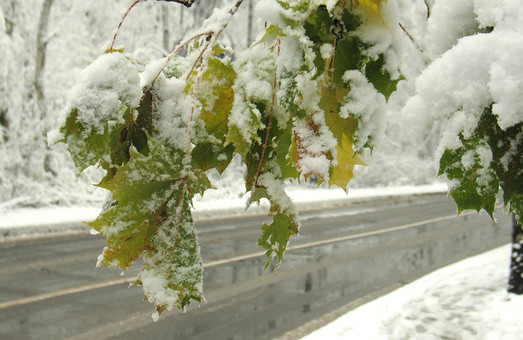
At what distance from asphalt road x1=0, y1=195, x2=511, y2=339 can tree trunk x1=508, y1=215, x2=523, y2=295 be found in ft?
5.63

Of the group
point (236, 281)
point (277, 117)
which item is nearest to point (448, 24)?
point (277, 117)

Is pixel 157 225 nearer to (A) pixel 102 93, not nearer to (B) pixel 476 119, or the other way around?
(A) pixel 102 93

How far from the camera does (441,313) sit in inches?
242

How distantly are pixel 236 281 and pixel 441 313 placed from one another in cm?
298

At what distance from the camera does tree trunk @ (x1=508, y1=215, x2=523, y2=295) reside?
6422 millimetres

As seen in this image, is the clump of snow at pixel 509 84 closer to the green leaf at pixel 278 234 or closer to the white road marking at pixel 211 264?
the green leaf at pixel 278 234

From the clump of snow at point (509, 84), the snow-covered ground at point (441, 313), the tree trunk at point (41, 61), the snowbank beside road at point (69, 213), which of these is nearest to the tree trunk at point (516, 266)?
the snow-covered ground at point (441, 313)

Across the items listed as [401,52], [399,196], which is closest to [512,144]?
[401,52]

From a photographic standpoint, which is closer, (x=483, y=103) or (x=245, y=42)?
(x=483, y=103)

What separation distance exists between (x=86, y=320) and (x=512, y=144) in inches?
230

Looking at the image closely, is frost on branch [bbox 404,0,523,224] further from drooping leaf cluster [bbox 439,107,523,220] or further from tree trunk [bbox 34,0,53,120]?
tree trunk [bbox 34,0,53,120]

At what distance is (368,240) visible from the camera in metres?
10.9

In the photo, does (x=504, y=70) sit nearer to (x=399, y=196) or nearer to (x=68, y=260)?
(x=68, y=260)

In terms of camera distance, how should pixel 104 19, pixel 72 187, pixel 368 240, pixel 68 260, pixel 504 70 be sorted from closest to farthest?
1. pixel 504 70
2. pixel 68 260
3. pixel 368 240
4. pixel 72 187
5. pixel 104 19
